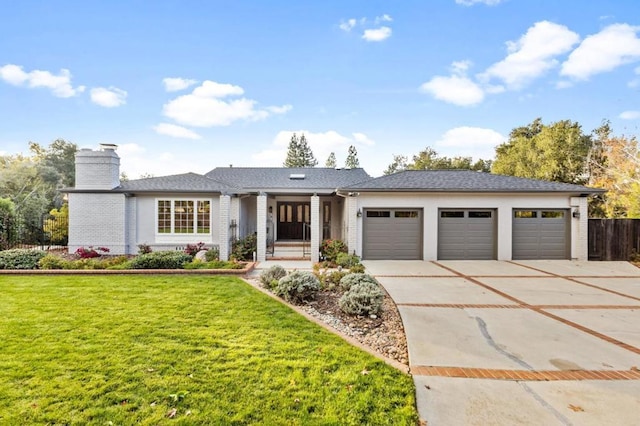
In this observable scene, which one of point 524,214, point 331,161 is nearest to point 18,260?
point 524,214

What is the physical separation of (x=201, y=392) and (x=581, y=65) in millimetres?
24124

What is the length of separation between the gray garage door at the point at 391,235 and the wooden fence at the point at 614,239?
24.2 ft

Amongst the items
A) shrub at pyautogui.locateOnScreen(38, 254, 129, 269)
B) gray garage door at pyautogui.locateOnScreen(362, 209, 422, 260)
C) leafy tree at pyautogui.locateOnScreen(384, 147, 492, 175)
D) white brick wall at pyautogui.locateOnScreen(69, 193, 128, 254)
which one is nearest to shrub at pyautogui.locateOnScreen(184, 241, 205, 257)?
shrub at pyautogui.locateOnScreen(38, 254, 129, 269)

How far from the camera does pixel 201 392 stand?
10.4 ft

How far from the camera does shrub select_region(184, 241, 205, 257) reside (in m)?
12.4

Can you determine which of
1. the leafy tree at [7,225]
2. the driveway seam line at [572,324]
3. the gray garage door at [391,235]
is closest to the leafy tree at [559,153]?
the gray garage door at [391,235]

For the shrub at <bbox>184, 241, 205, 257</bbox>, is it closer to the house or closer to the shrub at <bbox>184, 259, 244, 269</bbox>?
the house

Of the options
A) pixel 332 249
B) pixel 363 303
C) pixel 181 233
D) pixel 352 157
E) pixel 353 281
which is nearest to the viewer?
pixel 363 303

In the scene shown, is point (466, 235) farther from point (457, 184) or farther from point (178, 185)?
point (178, 185)

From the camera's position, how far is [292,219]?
57.0 feet

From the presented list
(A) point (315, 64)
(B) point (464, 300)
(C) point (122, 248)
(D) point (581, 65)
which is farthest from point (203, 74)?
(D) point (581, 65)

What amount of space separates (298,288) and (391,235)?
23.9 feet

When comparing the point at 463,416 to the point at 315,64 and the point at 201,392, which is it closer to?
the point at 201,392

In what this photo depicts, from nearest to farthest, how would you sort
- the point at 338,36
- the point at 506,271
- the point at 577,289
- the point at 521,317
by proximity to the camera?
the point at 521,317 → the point at 577,289 → the point at 506,271 → the point at 338,36
